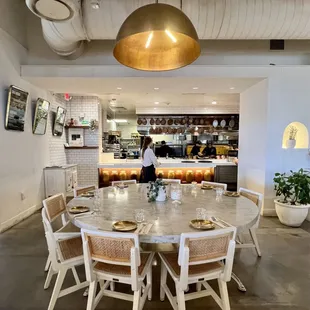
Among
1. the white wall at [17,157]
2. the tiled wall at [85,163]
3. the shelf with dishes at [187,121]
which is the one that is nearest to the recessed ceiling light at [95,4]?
the white wall at [17,157]

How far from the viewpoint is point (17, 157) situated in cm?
445

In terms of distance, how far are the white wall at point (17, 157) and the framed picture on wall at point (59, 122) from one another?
71 centimetres

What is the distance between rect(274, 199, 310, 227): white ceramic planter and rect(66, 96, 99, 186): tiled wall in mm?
5073

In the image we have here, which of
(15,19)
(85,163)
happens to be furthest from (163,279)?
(85,163)

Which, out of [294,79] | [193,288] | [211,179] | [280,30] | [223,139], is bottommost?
[193,288]

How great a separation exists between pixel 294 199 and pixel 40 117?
216 inches

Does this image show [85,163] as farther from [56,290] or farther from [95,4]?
[56,290]

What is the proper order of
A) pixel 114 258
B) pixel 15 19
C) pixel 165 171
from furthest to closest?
pixel 165 171, pixel 15 19, pixel 114 258

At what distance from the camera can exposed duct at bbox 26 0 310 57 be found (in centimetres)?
307

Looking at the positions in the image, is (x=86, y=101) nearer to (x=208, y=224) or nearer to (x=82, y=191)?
(x=82, y=191)

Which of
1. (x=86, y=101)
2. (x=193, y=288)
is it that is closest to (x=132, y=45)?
(x=193, y=288)

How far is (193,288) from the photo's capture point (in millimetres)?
2486

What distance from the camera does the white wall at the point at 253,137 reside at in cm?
479

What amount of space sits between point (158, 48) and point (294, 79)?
343 centimetres
